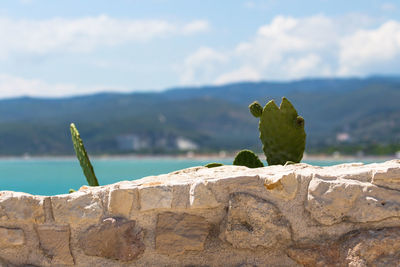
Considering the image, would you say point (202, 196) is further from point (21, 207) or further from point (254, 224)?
point (21, 207)

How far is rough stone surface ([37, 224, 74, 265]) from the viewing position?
2529 mm

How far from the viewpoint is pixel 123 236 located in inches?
97.5

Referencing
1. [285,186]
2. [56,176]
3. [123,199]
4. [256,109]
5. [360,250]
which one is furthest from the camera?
[56,176]

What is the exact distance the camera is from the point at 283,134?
406cm

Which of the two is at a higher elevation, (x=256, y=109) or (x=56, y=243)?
(x=256, y=109)

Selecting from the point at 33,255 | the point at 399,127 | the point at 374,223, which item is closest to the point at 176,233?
the point at 33,255

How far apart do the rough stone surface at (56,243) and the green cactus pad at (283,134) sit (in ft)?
6.32

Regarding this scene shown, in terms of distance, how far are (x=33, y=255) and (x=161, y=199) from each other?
65cm

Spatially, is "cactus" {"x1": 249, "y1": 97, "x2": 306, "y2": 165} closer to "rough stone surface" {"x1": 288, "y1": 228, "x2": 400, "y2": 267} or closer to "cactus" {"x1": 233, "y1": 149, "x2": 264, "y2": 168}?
"cactus" {"x1": 233, "y1": 149, "x2": 264, "y2": 168}

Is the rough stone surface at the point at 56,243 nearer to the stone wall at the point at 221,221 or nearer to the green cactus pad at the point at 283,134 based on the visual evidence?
the stone wall at the point at 221,221

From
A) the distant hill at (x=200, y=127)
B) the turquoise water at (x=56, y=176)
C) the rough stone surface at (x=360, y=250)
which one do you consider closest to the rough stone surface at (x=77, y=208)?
the rough stone surface at (x=360, y=250)

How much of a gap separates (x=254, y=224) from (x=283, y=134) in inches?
68.9

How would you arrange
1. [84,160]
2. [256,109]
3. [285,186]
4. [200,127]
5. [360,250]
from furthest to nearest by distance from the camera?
[200,127]
[256,109]
[84,160]
[285,186]
[360,250]

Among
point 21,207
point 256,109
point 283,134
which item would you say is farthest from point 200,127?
point 21,207
